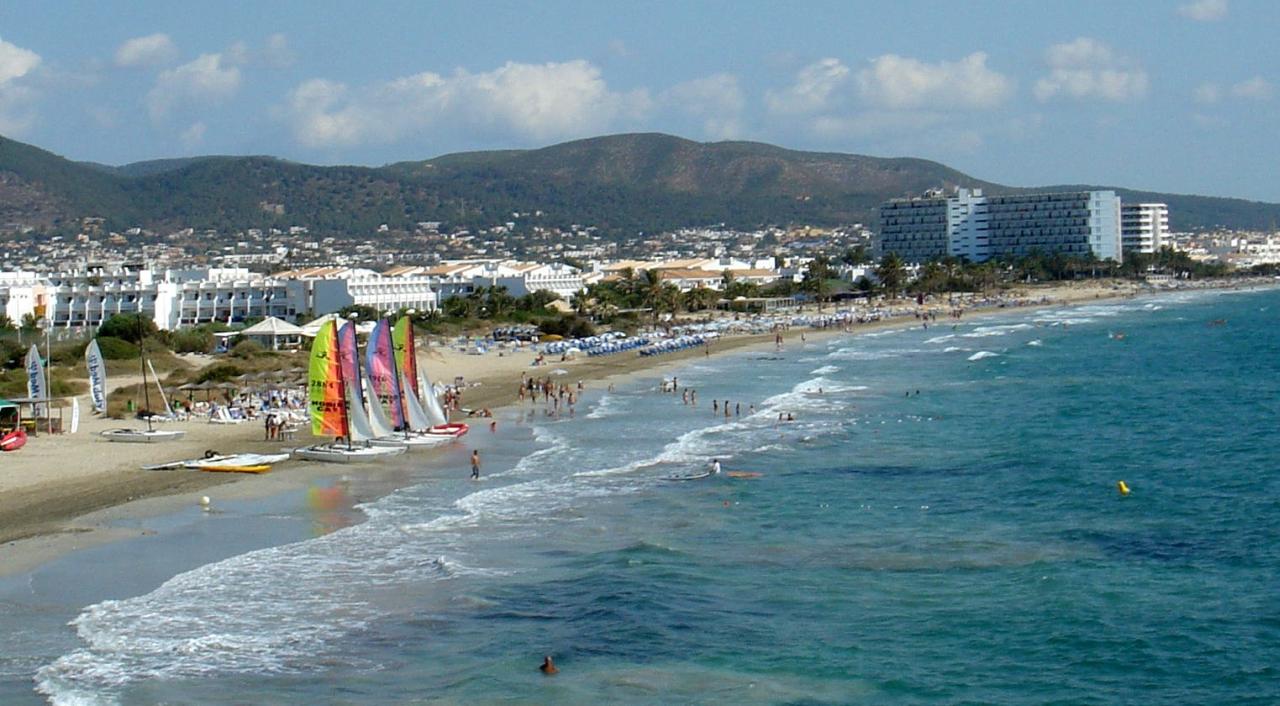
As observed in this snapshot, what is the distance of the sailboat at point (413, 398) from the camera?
3766 centimetres

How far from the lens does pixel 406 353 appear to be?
37844 millimetres

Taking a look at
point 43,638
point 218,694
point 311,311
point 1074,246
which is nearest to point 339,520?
point 43,638

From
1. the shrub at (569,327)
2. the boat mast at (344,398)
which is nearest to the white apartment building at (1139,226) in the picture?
Answer: the shrub at (569,327)

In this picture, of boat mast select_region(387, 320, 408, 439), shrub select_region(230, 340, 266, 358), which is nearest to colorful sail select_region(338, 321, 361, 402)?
boat mast select_region(387, 320, 408, 439)

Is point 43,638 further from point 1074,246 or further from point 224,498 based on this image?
point 1074,246

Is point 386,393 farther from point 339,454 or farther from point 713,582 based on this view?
point 713,582

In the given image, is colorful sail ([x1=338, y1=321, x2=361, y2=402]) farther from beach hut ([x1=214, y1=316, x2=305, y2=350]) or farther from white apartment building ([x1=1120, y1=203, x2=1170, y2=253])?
white apartment building ([x1=1120, y1=203, x2=1170, y2=253])

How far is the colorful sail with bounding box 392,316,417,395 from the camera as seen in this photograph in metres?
37.3

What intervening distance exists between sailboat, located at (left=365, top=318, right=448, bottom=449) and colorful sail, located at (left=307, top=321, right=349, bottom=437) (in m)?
1.69

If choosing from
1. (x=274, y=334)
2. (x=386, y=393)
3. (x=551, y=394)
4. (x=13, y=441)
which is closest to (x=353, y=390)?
(x=386, y=393)

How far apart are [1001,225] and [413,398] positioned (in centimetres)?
15193

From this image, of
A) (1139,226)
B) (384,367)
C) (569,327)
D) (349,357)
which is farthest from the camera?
(1139,226)

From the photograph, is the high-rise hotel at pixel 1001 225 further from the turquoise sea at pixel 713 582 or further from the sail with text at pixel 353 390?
the sail with text at pixel 353 390

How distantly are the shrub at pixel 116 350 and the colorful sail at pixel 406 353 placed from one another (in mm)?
25140
